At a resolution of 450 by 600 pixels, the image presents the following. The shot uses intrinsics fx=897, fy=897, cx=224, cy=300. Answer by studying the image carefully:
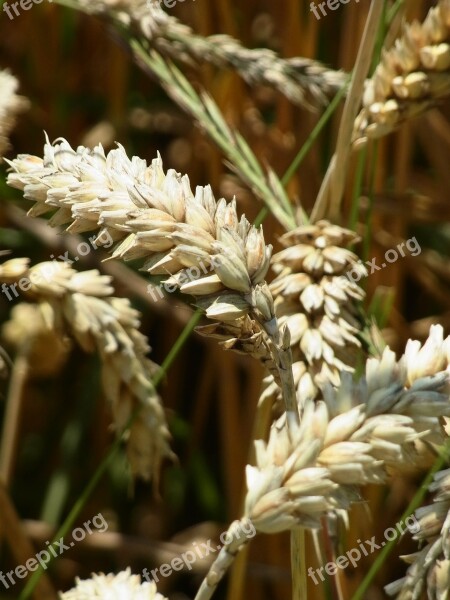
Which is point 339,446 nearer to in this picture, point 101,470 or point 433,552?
point 433,552

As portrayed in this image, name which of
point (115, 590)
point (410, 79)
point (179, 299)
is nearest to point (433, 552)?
point (115, 590)

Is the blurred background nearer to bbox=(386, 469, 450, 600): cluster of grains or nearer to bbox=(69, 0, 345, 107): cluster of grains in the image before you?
bbox=(69, 0, 345, 107): cluster of grains

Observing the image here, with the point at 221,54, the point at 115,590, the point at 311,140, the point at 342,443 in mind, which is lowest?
the point at 115,590

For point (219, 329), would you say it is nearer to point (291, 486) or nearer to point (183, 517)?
point (291, 486)

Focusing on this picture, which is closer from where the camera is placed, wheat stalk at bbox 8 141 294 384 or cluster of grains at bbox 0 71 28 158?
wheat stalk at bbox 8 141 294 384

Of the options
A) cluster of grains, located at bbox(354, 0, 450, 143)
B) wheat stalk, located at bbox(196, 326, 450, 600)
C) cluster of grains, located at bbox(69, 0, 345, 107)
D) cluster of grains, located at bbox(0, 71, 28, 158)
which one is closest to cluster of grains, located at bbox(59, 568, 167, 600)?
wheat stalk, located at bbox(196, 326, 450, 600)
